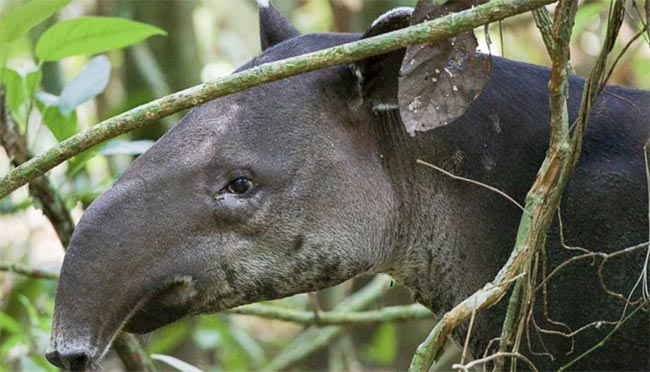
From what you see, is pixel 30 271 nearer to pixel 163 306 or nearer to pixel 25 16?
pixel 25 16

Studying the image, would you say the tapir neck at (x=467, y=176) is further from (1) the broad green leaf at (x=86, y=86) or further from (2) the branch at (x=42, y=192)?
(2) the branch at (x=42, y=192)

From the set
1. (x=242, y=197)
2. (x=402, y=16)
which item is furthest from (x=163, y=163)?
(x=402, y=16)

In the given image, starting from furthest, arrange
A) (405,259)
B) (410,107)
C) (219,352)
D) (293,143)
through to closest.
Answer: (219,352)
(405,259)
(293,143)
(410,107)

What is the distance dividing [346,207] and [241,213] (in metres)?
0.31

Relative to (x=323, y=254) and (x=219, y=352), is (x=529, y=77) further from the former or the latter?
(x=219, y=352)

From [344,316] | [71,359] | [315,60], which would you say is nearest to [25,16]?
[71,359]

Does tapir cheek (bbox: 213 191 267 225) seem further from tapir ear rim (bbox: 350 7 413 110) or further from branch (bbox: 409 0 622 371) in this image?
branch (bbox: 409 0 622 371)

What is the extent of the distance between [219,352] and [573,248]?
4668mm

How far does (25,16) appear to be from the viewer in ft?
12.0

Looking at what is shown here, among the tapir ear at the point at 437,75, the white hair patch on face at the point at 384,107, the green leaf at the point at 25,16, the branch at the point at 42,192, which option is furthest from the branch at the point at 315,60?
the branch at the point at 42,192

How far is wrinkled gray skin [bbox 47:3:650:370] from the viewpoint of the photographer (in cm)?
324

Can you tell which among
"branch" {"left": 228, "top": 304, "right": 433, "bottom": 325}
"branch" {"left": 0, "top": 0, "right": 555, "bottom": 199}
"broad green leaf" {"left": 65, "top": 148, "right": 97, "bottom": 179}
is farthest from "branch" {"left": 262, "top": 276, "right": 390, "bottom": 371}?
"branch" {"left": 0, "top": 0, "right": 555, "bottom": 199}

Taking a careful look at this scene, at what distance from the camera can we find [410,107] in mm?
3191

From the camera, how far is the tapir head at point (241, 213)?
124 inches
